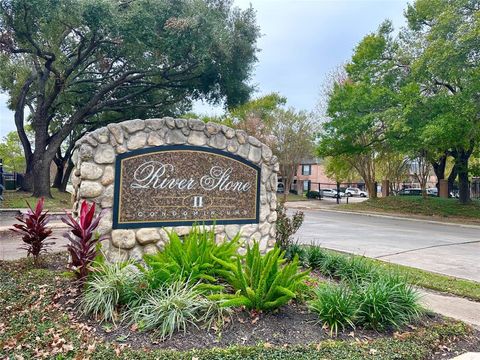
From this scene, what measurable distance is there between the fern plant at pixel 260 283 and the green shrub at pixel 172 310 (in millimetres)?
160

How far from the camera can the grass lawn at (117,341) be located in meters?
2.86

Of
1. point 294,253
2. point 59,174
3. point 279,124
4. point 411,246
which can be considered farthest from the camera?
point 279,124

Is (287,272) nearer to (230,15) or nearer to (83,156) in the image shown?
(83,156)

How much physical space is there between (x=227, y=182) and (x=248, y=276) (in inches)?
98.7

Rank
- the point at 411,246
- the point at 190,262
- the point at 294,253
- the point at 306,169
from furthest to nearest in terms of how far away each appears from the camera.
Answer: the point at 306,169, the point at 411,246, the point at 294,253, the point at 190,262

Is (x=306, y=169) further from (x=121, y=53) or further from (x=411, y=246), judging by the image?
(x=411, y=246)

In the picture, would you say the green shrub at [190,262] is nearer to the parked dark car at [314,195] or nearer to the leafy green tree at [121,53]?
the leafy green tree at [121,53]

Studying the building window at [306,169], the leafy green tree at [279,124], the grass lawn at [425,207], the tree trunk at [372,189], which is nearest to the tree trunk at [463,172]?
the grass lawn at [425,207]

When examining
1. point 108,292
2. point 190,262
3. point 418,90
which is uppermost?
point 418,90

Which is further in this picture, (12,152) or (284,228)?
(12,152)

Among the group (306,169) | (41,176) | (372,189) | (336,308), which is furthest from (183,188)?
(306,169)

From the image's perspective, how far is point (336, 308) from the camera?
3.53m

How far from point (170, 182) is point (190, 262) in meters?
1.79

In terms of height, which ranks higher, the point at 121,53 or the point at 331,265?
the point at 121,53
